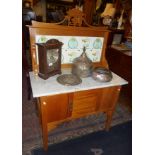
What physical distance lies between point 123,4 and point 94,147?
2.41 meters

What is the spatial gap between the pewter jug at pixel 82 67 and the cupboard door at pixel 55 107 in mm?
Result: 247

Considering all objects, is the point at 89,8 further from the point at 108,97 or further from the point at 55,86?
the point at 55,86

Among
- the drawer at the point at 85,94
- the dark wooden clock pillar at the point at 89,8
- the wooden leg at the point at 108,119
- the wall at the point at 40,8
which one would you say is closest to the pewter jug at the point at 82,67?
the drawer at the point at 85,94

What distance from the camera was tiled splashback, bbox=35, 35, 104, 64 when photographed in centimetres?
133

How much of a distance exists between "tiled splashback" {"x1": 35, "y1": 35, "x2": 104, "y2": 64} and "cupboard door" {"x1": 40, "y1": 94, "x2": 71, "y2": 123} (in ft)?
1.31

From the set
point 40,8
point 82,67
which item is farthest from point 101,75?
point 40,8

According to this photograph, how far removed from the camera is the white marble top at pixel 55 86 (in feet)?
3.46

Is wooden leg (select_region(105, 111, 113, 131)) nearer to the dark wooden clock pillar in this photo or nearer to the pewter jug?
the pewter jug

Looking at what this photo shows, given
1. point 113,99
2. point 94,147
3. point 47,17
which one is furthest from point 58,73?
point 47,17

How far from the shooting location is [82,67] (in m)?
1.27

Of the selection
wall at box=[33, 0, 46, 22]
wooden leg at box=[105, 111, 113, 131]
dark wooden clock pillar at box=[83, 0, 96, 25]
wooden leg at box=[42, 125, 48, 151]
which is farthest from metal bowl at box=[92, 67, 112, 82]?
wall at box=[33, 0, 46, 22]
